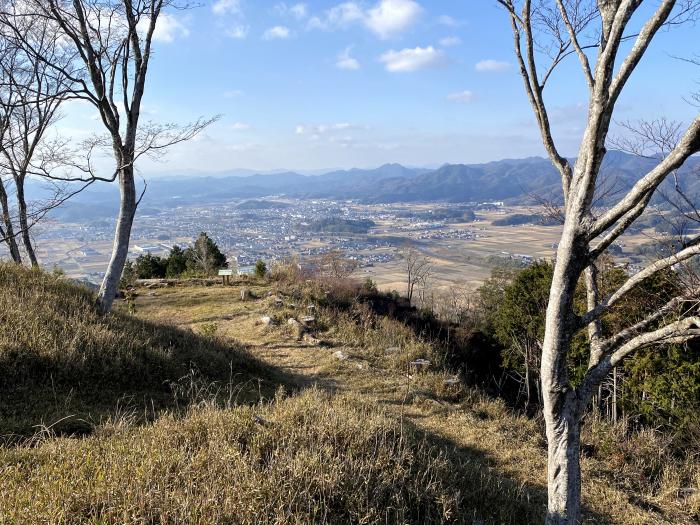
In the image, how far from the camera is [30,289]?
8070 mm

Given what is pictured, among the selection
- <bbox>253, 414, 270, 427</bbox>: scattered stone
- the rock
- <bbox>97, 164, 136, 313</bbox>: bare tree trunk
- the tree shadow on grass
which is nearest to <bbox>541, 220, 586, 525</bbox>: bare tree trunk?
the tree shadow on grass

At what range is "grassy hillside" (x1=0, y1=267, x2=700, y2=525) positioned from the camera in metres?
2.82

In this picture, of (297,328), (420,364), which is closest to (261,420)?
(420,364)

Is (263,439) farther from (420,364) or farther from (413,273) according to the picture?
(413,273)

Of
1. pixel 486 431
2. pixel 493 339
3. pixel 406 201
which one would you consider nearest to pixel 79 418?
pixel 486 431

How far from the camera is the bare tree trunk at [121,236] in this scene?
7.87 m

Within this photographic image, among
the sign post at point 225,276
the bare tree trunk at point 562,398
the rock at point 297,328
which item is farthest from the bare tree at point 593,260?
the sign post at point 225,276

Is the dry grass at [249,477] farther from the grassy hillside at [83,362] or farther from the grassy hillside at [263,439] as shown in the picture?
the grassy hillside at [83,362]

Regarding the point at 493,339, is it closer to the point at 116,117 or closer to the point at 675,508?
the point at 675,508

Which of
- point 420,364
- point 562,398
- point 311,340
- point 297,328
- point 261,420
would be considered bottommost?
point 420,364

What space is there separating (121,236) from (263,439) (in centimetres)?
584

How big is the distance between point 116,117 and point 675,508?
10.4 meters

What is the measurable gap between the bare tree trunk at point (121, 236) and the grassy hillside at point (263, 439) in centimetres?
42

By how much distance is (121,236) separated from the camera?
7.93 metres
